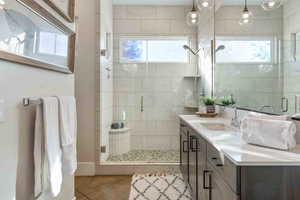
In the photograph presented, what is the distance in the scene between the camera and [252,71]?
2340 mm

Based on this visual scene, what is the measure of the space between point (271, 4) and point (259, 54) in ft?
1.59

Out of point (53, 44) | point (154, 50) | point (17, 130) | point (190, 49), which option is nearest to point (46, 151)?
point (17, 130)

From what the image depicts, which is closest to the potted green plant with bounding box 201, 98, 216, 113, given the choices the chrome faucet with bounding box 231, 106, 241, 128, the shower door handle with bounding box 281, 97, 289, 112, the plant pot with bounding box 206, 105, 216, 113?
the plant pot with bounding box 206, 105, 216, 113

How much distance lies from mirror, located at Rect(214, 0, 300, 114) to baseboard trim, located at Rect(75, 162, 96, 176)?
6.96 feet

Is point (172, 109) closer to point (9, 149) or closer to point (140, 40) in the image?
point (140, 40)

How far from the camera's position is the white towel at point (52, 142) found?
143 centimetres

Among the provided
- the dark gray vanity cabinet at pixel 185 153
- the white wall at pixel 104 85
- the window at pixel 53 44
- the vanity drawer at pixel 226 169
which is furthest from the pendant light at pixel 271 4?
the white wall at pixel 104 85

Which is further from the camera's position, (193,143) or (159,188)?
(159,188)

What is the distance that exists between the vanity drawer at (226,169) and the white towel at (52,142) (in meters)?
1.05

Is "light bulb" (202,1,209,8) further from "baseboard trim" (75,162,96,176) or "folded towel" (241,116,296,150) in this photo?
"baseboard trim" (75,162,96,176)

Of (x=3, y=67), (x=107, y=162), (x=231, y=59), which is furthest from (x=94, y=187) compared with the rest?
(x=231, y=59)

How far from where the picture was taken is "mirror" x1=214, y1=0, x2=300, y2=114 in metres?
1.74

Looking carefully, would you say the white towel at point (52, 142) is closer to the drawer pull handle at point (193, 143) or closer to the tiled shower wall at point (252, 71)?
the drawer pull handle at point (193, 143)

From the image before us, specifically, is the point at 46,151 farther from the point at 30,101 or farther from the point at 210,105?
the point at 210,105
